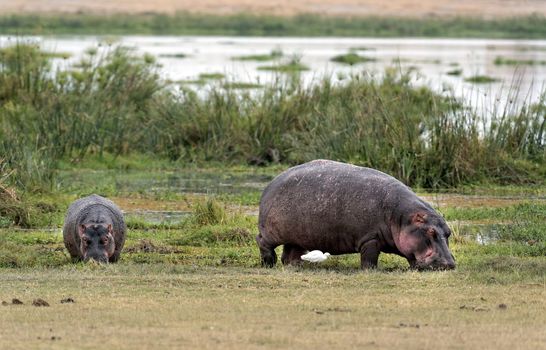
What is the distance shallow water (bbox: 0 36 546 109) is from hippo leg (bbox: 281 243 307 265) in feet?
73.7

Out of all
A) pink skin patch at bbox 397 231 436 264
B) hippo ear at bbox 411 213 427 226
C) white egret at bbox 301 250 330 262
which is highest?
hippo ear at bbox 411 213 427 226

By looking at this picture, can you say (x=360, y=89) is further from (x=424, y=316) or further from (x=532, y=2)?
(x=532, y=2)

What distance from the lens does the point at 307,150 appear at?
1912 centimetres

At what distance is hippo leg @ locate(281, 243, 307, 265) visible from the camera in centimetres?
1165

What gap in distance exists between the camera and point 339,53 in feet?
183

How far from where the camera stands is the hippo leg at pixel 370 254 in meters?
11.0

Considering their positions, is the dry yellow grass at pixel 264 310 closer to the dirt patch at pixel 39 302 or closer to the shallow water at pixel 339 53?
the dirt patch at pixel 39 302

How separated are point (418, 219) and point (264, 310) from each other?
2446mm

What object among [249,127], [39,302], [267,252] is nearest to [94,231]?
[267,252]

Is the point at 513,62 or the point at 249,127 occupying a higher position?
the point at 249,127

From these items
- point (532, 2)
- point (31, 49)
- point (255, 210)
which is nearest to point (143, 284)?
point (255, 210)

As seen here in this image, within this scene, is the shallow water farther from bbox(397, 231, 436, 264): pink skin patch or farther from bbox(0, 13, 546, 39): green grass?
bbox(397, 231, 436, 264): pink skin patch

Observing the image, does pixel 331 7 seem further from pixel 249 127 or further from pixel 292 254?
pixel 292 254

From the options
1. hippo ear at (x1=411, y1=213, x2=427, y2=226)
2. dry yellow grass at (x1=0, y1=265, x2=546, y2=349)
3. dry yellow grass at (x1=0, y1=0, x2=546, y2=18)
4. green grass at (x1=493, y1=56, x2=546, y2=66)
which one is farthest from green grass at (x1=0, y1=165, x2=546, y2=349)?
dry yellow grass at (x1=0, y1=0, x2=546, y2=18)
